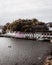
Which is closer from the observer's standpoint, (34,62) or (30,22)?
(34,62)

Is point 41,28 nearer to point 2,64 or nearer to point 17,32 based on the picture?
point 17,32

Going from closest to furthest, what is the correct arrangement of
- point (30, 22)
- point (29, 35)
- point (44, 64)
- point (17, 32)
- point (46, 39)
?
point (44, 64) < point (46, 39) < point (29, 35) < point (17, 32) < point (30, 22)

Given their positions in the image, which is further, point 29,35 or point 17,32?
point 17,32

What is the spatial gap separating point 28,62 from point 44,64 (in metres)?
4.03

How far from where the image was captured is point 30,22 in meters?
147

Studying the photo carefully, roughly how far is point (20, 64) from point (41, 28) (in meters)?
90.0

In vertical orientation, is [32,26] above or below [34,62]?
above

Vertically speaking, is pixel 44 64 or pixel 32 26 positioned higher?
pixel 32 26

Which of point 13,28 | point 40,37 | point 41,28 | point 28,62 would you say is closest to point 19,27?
point 13,28

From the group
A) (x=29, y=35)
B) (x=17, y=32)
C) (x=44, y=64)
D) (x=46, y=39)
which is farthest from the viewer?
(x=17, y=32)

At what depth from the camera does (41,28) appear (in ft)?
441

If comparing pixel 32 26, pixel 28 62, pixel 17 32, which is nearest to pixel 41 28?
pixel 32 26

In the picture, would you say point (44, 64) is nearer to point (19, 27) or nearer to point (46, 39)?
point (46, 39)

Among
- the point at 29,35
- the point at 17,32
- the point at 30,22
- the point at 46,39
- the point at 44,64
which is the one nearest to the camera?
Result: the point at 44,64
